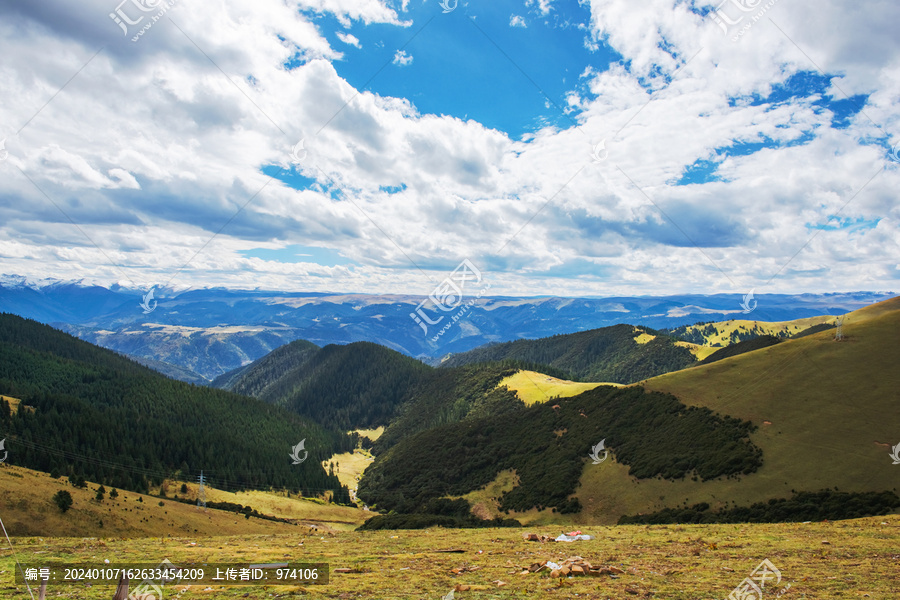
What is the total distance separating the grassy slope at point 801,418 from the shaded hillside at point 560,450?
3345 millimetres

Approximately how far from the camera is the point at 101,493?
6681 centimetres

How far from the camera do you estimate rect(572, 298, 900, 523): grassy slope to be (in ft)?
205

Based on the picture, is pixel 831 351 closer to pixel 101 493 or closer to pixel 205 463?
pixel 101 493

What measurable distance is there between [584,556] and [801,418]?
2831 inches

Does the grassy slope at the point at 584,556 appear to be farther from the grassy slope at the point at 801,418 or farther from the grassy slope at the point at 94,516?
the grassy slope at the point at 801,418

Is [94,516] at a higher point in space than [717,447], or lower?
lower

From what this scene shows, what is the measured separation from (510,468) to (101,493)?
294ft

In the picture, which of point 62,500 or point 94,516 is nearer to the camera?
point 62,500

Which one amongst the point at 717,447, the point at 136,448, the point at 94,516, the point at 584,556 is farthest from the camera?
the point at 136,448

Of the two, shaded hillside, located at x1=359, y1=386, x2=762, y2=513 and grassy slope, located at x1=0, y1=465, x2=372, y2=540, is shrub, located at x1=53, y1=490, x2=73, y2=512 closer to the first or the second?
grassy slope, located at x1=0, y1=465, x2=372, y2=540

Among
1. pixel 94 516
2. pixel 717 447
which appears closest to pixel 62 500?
pixel 94 516

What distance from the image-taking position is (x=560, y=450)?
11000 cm

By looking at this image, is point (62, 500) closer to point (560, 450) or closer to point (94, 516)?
point (94, 516)

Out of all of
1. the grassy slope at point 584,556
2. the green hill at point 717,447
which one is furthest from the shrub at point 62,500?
the green hill at point 717,447
